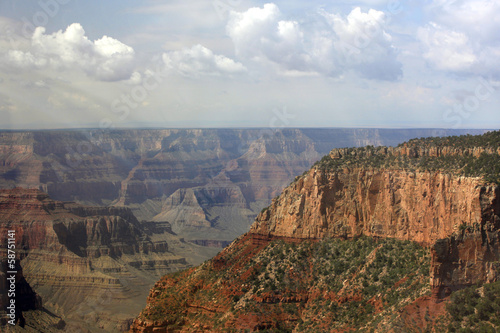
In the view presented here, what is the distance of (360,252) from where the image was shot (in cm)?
7638

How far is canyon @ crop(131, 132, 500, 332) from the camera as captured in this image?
62.7 metres

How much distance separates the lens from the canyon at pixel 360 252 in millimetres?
62656

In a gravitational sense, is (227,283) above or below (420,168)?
below

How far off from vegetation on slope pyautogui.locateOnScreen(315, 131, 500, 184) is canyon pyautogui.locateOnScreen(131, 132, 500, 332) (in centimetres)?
16

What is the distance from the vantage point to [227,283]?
80.1 meters

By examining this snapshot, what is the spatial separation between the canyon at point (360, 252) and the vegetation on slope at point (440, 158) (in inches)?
6.2

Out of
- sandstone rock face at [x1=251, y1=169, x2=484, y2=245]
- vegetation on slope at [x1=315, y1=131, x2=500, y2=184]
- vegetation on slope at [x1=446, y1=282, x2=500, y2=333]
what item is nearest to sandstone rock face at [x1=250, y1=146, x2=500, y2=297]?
sandstone rock face at [x1=251, y1=169, x2=484, y2=245]

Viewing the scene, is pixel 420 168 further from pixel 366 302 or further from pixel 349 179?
pixel 366 302

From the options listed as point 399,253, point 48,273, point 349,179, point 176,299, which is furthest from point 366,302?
point 48,273

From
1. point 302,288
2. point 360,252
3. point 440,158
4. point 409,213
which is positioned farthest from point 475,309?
point 302,288

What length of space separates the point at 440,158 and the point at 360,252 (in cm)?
1264

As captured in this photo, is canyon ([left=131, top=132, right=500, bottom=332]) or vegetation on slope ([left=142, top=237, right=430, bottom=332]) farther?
vegetation on slope ([left=142, top=237, right=430, bottom=332])

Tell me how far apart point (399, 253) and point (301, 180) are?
1614cm

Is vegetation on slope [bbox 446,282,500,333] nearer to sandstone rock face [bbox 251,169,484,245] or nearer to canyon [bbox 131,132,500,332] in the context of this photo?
canyon [bbox 131,132,500,332]
